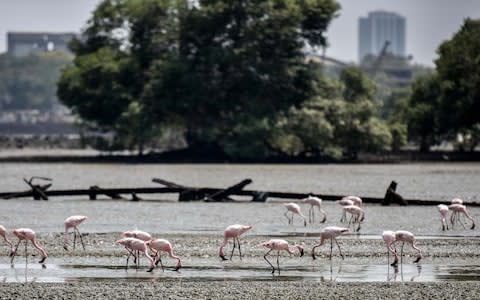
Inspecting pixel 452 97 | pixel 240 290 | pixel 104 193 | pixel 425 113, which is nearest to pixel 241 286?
pixel 240 290

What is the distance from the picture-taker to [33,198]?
49656 mm

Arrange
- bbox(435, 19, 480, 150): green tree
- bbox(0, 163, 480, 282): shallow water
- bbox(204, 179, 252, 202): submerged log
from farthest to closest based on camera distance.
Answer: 1. bbox(435, 19, 480, 150): green tree
2. bbox(204, 179, 252, 202): submerged log
3. bbox(0, 163, 480, 282): shallow water

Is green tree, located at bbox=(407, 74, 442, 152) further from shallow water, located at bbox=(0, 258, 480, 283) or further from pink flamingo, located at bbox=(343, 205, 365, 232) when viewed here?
shallow water, located at bbox=(0, 258, 480, 283)

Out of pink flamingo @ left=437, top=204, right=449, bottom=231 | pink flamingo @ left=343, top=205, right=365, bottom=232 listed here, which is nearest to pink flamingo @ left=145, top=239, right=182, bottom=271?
pink flamingo @ left=343, top=205, right=365, bottom=232

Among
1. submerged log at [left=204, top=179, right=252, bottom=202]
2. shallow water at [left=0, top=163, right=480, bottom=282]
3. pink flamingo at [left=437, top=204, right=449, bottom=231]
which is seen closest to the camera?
shallow water at [left=0, top=163, right=480, bottom=282]

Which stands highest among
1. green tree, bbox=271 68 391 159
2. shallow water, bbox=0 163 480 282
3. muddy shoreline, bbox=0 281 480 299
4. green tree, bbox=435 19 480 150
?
green tree, bbox=435 19 480 150

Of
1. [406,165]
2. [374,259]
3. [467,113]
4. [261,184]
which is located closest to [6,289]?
[374,259]

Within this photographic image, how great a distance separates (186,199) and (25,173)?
95.9 feet

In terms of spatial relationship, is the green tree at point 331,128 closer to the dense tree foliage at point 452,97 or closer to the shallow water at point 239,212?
the dense tree foliage at point 452,97

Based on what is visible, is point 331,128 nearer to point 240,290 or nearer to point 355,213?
point 355,213

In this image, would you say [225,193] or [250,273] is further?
[225,193]

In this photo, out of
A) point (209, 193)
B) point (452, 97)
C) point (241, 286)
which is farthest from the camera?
point (452, 97)

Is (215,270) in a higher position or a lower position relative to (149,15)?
lower

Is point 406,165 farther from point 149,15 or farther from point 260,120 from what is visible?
point 149,15
